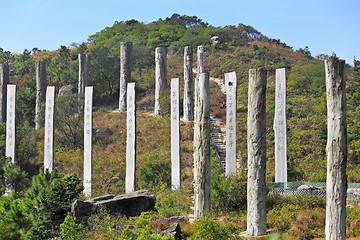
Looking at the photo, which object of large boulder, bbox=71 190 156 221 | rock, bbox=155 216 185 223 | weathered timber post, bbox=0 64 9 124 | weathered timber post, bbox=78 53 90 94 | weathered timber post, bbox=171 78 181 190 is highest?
weathered timber post, bbox=78 53 90 94

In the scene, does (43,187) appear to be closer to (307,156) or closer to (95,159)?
(95,159)

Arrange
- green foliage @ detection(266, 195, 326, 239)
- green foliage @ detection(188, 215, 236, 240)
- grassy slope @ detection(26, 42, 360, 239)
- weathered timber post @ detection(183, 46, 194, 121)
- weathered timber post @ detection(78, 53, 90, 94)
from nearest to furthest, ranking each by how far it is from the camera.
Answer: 1. green foliage @ detection(188, 215, 236, 240)
2. green foliage @ detection(266, 195, 326, 239)
3. grassy slope @ detection(26, 42, 360, 239)
4. weathered timber post @ detection(183, 46, 194, 121)
5. weathered timber post @ detection(78, 53, 90, 94)

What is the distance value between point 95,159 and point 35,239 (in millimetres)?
9328

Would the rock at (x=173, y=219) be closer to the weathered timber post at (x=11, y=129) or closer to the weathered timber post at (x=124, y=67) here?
the weathered timber post at (x=11, y=129)

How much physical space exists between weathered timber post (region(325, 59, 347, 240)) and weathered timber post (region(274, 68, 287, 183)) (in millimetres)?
4601

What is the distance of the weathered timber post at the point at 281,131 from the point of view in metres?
12.5

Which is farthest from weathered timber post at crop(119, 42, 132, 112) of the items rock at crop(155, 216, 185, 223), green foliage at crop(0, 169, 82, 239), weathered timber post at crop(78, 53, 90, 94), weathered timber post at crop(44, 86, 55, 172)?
rock at crop(155, 216, 185, 223)

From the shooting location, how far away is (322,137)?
20.3 metres

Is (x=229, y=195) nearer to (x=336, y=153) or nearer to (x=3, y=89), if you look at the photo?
(x=336, y=153)

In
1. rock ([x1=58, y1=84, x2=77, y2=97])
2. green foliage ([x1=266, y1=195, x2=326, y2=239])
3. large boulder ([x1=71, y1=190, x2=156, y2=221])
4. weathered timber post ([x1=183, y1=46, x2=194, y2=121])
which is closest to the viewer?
green foliage ([x1=266, y1=195, x2=326, y2=239])

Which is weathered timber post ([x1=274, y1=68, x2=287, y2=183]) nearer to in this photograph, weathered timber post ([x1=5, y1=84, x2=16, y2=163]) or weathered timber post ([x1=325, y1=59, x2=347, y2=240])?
weathered timber post ([x1=325, y1=59, x2=347, y2=240])

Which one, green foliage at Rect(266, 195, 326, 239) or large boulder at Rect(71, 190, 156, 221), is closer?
green foliage at Rect(266, 195, 326, 239)

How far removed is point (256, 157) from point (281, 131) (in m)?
3.90

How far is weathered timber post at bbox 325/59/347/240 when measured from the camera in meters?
7.70
